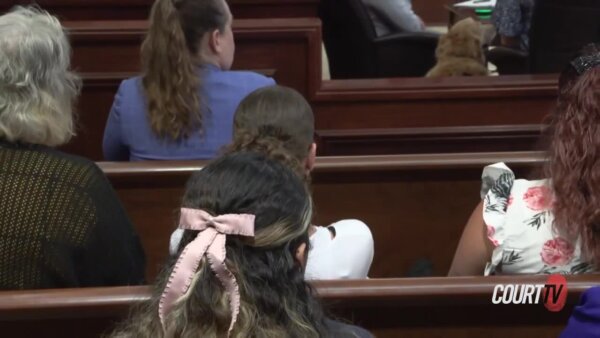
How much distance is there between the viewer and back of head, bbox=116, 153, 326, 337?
1202 mm

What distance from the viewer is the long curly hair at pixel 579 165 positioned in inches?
66.6

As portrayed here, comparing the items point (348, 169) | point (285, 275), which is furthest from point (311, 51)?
point (285, 275)

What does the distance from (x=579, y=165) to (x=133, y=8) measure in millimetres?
2311

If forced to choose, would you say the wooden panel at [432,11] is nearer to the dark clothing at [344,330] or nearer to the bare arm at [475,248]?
the bare arm at [475,248]

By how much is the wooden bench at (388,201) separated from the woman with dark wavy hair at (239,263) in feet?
3.65

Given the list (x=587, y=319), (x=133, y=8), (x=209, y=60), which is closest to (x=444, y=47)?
(x=133, y=8)

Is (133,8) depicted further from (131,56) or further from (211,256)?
(211,256)

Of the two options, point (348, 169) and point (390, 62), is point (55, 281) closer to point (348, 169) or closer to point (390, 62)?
point (348, 169)

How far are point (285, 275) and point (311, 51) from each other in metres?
2.06

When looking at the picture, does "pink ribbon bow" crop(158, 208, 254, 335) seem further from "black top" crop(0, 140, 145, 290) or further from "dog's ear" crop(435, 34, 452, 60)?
"dog's ear" crop(435, 34, 452, 60)

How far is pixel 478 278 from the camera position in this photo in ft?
5.37

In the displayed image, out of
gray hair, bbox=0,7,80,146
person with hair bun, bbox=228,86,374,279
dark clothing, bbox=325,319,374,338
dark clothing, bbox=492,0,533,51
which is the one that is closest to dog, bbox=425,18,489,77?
dark clothing, bbox=492,0,533,51

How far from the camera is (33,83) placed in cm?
186

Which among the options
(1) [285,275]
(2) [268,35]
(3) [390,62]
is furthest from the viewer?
(3) [390,62]
